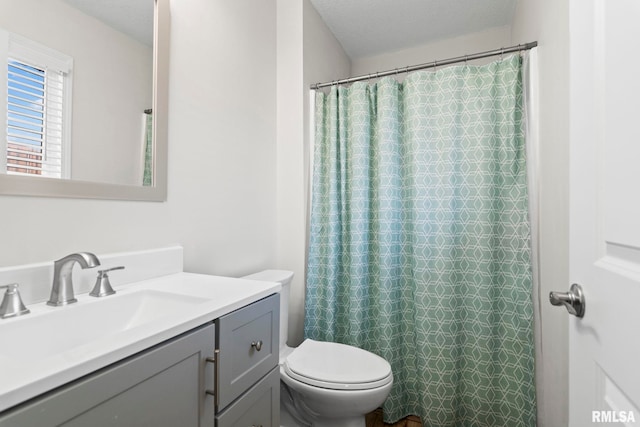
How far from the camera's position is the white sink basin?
2.10ft

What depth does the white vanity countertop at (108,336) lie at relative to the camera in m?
0.43

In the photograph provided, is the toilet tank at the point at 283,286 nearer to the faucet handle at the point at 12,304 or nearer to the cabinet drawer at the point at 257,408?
the cabinet drawer at the point at 257,408

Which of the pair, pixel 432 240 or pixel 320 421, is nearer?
pixel 320 421

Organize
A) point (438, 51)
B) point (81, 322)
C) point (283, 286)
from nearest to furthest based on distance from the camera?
point (81, 322) → point (283, 286) → point (438, 51)

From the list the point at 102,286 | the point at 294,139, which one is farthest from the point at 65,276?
the point at 294,139

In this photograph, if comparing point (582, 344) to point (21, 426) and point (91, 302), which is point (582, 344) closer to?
point (21, 426)

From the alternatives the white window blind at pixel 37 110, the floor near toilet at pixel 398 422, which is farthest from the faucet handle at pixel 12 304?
the floor near toilet at pixel 398 422

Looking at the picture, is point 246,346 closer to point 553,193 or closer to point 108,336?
point 108,336

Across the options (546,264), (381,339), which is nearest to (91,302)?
(381,339)

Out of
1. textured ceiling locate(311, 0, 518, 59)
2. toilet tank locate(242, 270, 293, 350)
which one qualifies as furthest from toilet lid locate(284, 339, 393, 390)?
textured ceiling locate(311, 0, 518, 59)

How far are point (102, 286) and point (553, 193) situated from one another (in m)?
1.61

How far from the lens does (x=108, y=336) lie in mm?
670

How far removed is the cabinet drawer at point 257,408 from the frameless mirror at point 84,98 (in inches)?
29.5

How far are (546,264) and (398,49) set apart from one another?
2.11 meters
